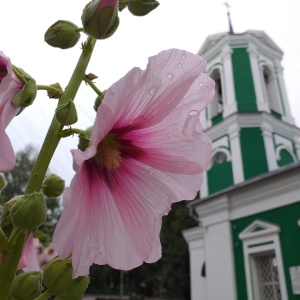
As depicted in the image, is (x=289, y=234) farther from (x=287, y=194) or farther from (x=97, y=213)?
(x=97, y=213)

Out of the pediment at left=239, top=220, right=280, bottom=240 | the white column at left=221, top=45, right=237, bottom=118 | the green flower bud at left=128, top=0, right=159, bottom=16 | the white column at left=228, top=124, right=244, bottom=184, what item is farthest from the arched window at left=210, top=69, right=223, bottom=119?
the green flower bud at left=128, top=0, right=159, bottom=16

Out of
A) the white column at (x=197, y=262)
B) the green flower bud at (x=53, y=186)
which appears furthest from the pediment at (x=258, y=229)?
the green flower bud at (x=53, y=186)

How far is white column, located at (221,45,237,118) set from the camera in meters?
10.5

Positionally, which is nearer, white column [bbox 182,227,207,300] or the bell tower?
the bell tower

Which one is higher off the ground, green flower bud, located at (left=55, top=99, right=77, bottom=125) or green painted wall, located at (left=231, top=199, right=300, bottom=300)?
green painted wall, located at (left=231, top=199, right=300, bottom=300)

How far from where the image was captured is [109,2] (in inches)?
23.2

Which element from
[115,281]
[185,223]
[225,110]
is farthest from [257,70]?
[115,281]

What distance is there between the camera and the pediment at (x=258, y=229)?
810cm

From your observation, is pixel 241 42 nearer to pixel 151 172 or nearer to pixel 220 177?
pixel 220 177

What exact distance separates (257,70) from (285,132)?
1.76 meters

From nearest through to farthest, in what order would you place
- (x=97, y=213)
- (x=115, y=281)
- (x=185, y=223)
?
(x=97, y=213) < (x=185, y=223) < (x=115, y=281)

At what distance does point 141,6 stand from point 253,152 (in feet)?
31.2

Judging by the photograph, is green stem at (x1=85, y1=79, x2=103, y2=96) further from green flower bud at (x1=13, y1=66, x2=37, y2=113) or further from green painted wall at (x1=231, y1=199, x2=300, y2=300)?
green painted wall at (x1=231, y1=199, x2=300, y2=300)

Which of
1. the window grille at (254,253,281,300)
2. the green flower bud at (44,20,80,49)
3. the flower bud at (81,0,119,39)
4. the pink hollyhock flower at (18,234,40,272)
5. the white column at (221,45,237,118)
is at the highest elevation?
the white column at (221,45,237,118)
